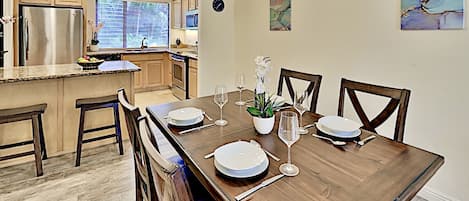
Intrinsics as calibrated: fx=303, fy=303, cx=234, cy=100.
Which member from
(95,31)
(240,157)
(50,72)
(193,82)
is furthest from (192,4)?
(240,157)

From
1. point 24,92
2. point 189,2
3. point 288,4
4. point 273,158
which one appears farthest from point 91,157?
point 189,2

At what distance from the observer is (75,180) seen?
270 cm

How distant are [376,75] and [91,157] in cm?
294

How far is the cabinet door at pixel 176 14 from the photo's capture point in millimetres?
6923

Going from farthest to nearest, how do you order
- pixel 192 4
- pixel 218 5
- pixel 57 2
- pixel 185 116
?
pixel 192 4 < pixel 57 2 < pixel 218 5 < pixel 185 116

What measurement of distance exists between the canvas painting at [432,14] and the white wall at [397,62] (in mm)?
50

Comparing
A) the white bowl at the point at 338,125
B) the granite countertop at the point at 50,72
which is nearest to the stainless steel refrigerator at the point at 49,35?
the granite countertop at the point at 50,72

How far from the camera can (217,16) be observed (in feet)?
14.9

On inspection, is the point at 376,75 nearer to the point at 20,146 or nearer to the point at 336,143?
the point at 336,143

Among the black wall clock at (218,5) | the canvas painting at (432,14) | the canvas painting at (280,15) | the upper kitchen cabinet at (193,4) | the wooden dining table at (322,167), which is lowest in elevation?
the wooden dining table at (322,167)

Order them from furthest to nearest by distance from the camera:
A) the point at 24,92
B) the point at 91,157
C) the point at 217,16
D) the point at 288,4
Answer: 1. the point at 217,16
2. the point at 288,4
3. the point at 91,157
4. the point at 24,92

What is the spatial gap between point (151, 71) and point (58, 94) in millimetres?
3680

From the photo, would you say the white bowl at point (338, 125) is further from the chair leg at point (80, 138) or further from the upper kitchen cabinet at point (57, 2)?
the upper kitchen cabinet at point (57, 2)

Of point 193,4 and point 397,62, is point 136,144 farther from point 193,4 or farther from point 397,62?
point 193,4
